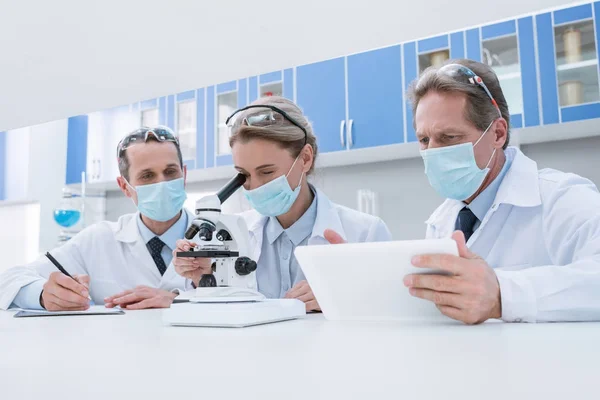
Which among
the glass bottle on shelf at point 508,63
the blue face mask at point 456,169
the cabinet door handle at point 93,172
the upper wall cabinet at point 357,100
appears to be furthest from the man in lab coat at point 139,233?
the cabinet door handle at point 93,172

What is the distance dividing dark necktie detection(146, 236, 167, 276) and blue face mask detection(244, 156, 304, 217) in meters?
0.50

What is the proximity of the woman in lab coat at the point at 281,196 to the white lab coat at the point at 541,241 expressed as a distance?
1.19 ft

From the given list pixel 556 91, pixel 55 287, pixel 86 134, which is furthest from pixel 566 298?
pixel 86 134

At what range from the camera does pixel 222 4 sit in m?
0.57

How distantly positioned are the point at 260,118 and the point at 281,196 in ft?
0.89

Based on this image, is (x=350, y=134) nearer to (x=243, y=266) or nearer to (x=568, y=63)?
(x=568, y=63)

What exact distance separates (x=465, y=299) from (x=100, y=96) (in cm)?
66

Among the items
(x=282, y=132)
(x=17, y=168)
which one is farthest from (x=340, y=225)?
(x=17, y=168)

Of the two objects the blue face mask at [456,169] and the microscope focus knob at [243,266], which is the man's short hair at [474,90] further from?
the microscope focus knob at [243,266]

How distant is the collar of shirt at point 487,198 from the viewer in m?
1.60

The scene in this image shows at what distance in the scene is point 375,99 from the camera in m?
3.56

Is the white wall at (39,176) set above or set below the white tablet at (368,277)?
above

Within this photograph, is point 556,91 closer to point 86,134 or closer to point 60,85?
point 60,85

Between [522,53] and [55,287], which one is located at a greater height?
[522,53]
